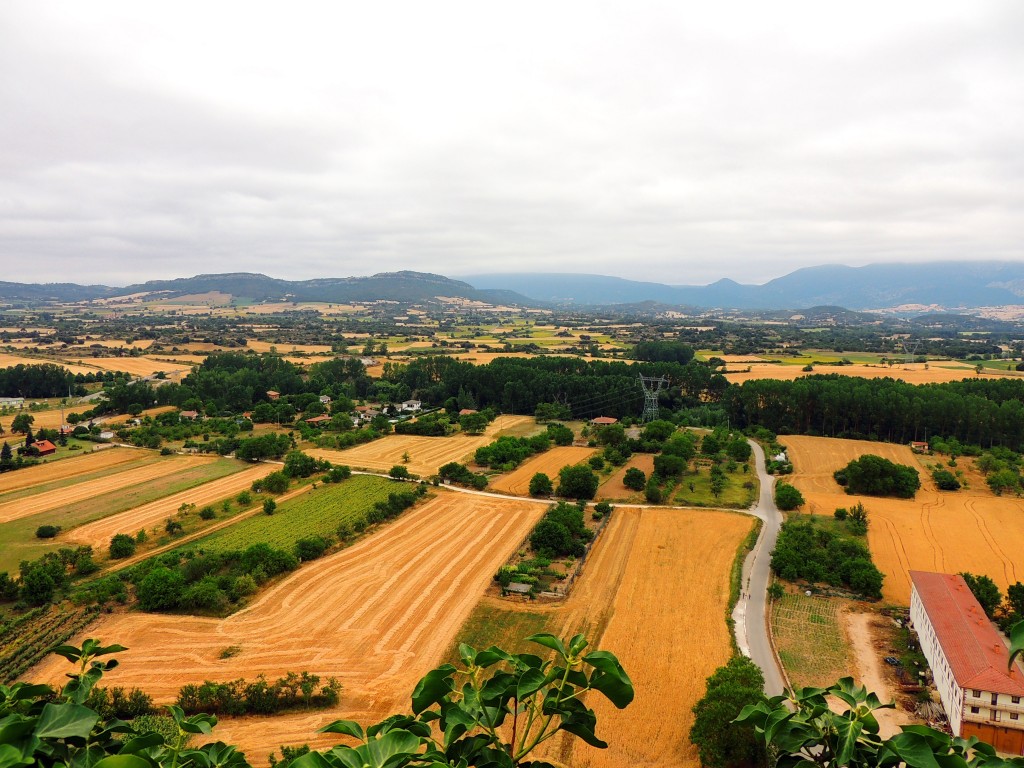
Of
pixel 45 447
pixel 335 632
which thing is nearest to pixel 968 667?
pixel 335 632

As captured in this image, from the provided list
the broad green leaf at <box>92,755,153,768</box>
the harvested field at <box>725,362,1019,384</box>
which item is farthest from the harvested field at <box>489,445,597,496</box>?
the broad green leaf at <box>92,755,153,768</box>

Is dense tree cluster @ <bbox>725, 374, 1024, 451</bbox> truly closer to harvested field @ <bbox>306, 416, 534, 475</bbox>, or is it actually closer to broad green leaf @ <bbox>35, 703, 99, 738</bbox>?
harvested field @ <bbox>306, 416, 534, 475</bbox>

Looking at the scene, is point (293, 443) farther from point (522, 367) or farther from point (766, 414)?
point (766, 414)

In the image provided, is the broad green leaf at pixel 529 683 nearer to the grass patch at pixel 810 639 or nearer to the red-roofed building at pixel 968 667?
the red-roofed building at pixel 968 667

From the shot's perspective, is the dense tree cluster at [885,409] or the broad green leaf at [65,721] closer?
the broad green leaf at [65,721]

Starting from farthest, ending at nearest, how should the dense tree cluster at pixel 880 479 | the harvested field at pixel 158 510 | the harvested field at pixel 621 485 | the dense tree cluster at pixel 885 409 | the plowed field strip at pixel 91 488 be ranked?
the dense tree cluster at pixel 885 409
the harvested field at pixel 621 485
the dense tree cluster at pixel 880 479
the plowed field strip at pixel 91 488
the harvested field at pixel 158 510

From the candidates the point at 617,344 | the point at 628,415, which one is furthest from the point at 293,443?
the point at 617,344

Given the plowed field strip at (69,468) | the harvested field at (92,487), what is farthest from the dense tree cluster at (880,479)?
the plowed field strip at (69,468)
